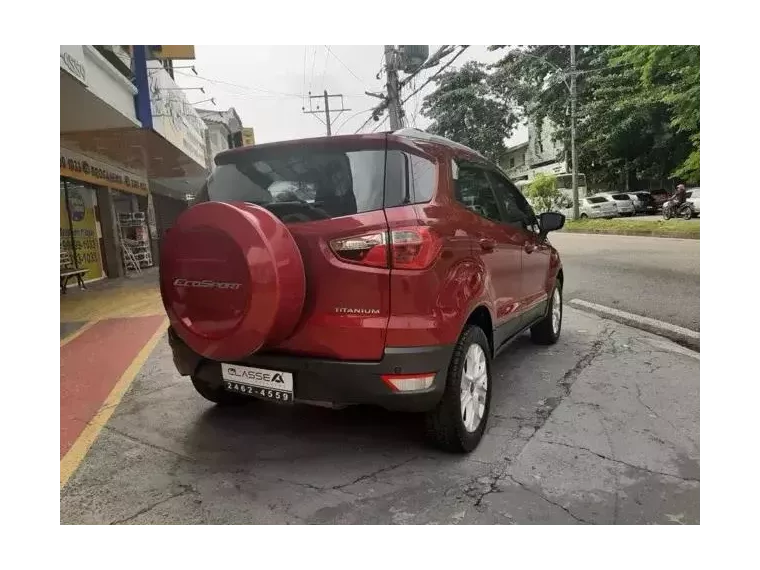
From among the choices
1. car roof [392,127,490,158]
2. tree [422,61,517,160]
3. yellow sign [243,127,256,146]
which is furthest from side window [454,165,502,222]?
tree [422,61,517,160]

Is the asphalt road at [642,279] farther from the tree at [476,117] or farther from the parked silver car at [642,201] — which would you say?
the parked silver car at [642,201]

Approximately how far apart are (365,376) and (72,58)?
3296mm

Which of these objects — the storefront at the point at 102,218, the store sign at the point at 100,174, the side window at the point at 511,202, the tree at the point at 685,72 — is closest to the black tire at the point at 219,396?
the side window at the point at 511,202

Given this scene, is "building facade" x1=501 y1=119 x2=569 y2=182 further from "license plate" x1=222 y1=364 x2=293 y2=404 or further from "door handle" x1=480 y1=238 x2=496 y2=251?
"license plate" x1=222 y1=364 x2=293 y2=404

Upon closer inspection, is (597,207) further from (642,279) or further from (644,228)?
(642,279)

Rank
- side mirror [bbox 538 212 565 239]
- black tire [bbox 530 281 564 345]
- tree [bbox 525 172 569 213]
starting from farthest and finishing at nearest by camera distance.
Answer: tree [bbox 525 172 569 213]
black tire [bbox 530 281 564 345]
side mirror [bbox 538 212 565 239]

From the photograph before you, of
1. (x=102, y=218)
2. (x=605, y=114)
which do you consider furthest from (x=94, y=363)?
(x=605, y=114)

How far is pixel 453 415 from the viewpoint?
262 centimetres

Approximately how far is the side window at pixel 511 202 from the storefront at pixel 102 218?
8750mm

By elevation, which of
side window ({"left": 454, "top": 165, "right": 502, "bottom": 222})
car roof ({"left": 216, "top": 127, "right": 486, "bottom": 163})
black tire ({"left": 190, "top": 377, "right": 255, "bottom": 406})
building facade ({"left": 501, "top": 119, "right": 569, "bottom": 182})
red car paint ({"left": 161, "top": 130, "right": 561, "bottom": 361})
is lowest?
black tire ({"left": 190, "top": 377, "right": 255, "bottom": 406})

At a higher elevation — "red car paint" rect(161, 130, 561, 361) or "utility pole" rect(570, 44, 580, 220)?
"utility pole" rect(570, 44, 580, 220)

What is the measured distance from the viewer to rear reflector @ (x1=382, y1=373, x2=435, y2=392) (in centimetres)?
238

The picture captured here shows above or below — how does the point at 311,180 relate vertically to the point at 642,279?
above
